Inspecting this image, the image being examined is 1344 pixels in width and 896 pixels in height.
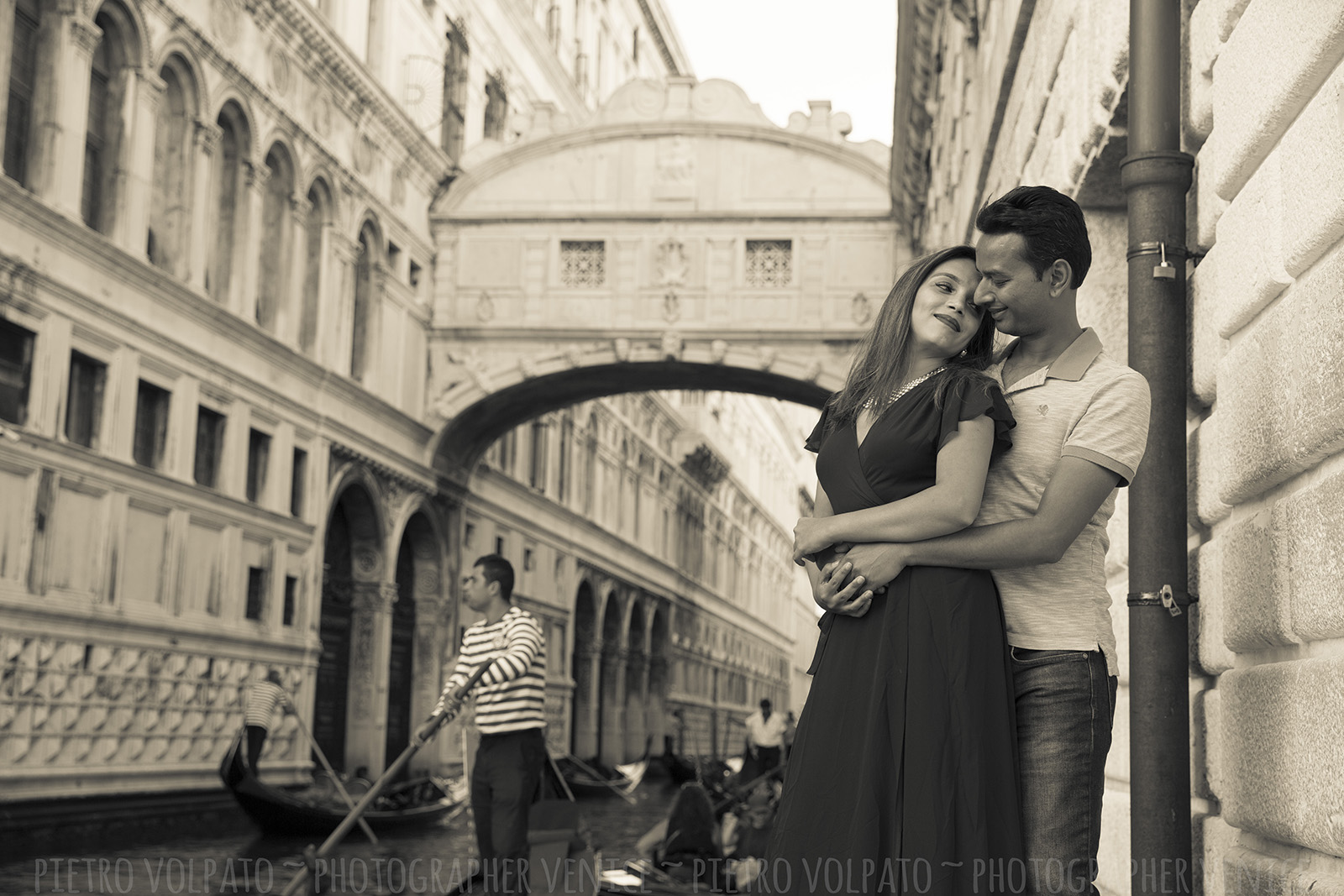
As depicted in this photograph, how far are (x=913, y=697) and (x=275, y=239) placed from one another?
12.2 metres

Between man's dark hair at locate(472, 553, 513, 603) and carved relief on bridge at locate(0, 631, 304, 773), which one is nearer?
man's dark hair at locate(472, 553, 513, 603)

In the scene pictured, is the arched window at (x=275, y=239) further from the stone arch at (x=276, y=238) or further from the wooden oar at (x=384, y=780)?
the wooden oar at (x=384, y=780)

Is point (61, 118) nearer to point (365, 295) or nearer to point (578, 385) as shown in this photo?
point (365, 295)

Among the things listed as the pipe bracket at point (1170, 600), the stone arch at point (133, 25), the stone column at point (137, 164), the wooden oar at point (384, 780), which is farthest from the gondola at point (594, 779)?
the pipe bracket at point (1170, 600)

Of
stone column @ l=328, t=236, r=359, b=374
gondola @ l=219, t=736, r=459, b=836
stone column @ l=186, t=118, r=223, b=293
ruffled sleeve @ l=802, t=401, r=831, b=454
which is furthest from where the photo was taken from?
stone column @ l=328, t=236, r=359, b=374

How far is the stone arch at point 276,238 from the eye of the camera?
13.1m

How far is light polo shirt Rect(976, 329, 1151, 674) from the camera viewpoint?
6.66 ft

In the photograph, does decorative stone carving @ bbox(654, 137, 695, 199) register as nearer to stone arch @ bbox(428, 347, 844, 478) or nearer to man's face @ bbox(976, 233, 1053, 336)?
stone arch @ bbox(428, 347, 844, 478)

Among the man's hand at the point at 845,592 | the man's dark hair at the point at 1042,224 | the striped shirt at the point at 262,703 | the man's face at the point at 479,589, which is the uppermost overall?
the man's dark hair at the point at 1042,224

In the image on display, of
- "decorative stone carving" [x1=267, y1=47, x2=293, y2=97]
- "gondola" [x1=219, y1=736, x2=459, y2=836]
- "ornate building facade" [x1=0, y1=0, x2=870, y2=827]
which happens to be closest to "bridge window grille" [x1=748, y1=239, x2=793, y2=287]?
"ornate building facade" [x1=0, y1=0, x2=870, y2=827]

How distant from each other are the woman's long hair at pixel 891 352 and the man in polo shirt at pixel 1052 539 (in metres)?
0.07

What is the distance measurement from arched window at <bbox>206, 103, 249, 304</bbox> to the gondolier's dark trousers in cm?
805

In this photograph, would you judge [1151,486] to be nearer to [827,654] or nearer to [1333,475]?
[1333,475]

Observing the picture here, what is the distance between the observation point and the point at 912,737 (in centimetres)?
192
